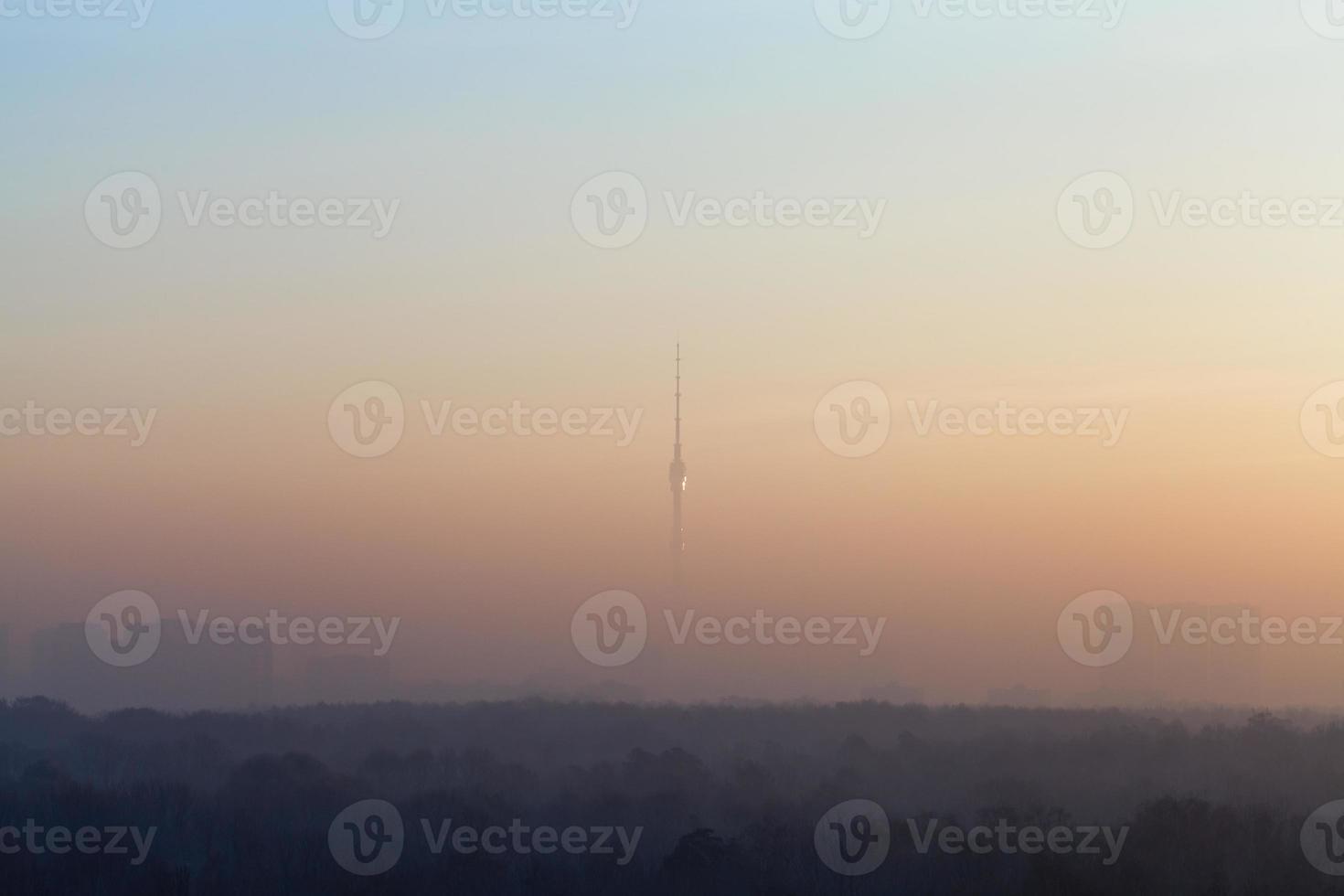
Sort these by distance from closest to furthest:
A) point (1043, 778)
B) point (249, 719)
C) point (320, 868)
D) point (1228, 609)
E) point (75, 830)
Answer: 1. point (320, 868)
2. point (75, 830)
3. point (1043, 778)
4. point (249, 719)
5. point (1228, 609)

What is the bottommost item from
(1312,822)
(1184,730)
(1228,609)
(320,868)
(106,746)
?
(320,868)

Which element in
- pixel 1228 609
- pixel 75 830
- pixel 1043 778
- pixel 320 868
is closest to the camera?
pixel 320 868

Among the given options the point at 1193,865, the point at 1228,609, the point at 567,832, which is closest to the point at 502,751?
the point at 567,832

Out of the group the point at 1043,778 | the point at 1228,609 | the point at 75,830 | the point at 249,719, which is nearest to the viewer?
the point at 75,830

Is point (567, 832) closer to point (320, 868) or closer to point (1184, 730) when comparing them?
point (320, 868)

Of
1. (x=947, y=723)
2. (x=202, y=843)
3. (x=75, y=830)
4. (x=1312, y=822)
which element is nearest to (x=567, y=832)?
(x=202, y=843)

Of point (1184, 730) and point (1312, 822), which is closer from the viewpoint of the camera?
point (1312, 822)

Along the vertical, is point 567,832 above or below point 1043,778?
below

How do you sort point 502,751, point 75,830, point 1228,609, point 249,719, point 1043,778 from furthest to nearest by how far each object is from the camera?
point 1228,609
point 249,719
point 502,751
point 1043,778
point 75,830

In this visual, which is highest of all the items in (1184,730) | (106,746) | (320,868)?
(1184,730)

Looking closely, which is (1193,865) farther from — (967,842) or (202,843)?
(202,843)
